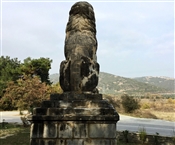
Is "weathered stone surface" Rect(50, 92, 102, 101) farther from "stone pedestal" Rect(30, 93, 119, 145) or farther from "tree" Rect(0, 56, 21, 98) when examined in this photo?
"tree" Rect(0, 56, 21, 98)

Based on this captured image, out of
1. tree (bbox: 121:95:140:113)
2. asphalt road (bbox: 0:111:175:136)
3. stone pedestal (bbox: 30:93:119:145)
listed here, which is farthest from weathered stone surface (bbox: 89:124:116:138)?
tree (bbox: 121:95:140:113)

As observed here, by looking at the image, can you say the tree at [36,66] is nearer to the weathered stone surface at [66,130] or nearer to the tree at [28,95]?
the tree at [28,95]

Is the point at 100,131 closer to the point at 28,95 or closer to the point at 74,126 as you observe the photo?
the point at 74,126

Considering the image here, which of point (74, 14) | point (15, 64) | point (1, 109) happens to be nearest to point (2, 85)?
point (1, 109)

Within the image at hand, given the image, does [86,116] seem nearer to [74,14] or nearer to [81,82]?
[81,82]

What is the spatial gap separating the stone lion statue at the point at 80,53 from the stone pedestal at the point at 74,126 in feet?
1.97

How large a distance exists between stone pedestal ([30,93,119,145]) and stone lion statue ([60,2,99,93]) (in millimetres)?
602

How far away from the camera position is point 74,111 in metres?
4.14

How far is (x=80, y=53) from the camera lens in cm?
473

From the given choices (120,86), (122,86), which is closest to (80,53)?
(122,86)

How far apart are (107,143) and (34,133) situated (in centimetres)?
131

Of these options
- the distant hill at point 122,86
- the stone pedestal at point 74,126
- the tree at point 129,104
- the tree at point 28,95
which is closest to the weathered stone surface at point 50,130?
the stone pedestal at point 74,126

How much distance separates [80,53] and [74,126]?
1.50m

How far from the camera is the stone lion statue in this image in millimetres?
4590
